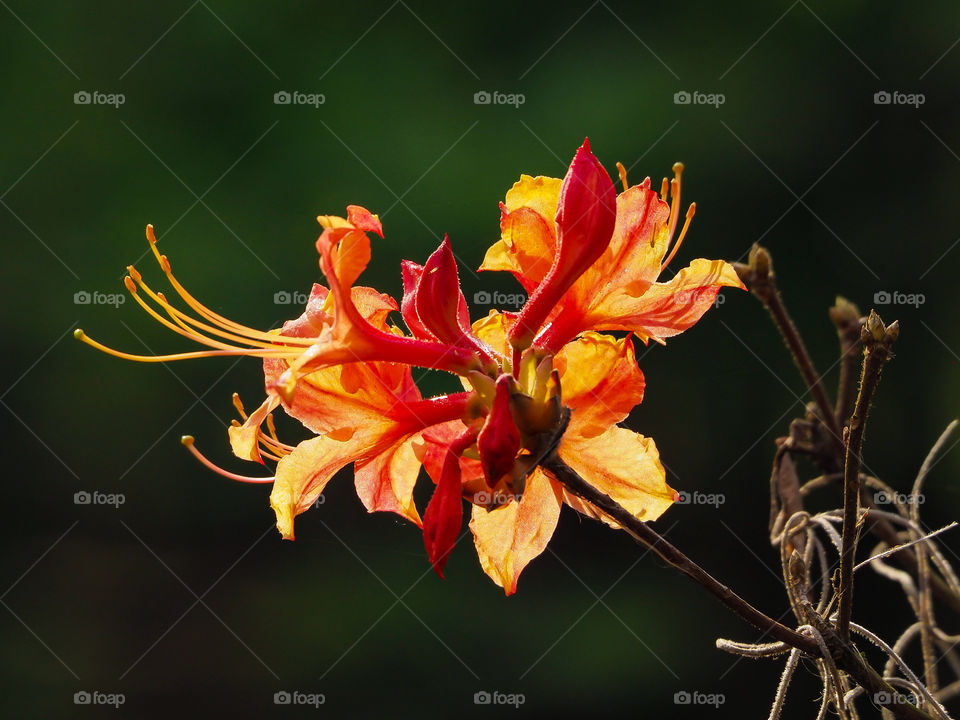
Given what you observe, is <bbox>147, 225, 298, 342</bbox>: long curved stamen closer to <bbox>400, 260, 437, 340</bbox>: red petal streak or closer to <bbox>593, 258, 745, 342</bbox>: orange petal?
<bbox>400, 260, 437, 340</bbox>: red petal streak

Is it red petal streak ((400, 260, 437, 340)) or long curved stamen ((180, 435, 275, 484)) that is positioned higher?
red petal streak ((400, 260, 437, 340))

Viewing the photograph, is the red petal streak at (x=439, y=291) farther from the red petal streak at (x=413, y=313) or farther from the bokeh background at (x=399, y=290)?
the bokeh background at (x=399, y=290)

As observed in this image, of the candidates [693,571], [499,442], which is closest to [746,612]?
[693,571]

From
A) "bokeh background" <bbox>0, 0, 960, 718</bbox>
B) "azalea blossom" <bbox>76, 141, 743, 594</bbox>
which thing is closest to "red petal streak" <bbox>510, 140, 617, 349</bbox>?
"azalea blossom" <bbox>76, 141, 743, 594</bbox>

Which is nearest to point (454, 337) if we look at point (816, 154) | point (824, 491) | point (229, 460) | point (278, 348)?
point (278, 348)

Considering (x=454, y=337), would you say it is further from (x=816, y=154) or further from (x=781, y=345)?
(x=816, y=154)

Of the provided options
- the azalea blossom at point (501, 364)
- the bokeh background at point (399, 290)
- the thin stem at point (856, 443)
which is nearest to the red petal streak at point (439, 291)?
the azalea blossom at point (501, 364)
